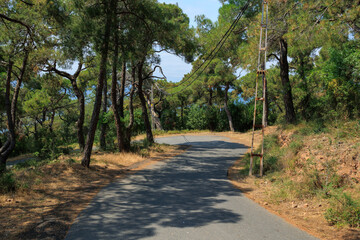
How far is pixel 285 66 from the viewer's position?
13.8 metres

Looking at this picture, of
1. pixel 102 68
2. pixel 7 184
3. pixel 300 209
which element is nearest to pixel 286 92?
pixel 300 209

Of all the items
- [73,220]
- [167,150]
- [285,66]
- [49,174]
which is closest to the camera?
[73,220]

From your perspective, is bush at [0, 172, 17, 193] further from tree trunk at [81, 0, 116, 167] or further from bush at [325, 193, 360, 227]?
bush at [325, 193, 360, 227]

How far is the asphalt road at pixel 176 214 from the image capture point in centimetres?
445

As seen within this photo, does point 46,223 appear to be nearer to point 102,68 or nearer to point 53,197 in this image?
point 53,197

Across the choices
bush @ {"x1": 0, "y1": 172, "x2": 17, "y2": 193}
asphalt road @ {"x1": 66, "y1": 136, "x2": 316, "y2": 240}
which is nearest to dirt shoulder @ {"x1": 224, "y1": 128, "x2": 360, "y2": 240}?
asphalt road @ {"x1": 66, "y1": 136, "x2": 316, "y2": 240}

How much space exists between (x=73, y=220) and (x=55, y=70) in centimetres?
1215

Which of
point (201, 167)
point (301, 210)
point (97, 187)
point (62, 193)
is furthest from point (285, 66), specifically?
point (62, 193)

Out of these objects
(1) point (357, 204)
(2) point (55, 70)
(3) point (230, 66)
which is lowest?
(1) point (357, 204)

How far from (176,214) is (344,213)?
321 centimetres

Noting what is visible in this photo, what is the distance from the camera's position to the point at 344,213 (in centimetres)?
473

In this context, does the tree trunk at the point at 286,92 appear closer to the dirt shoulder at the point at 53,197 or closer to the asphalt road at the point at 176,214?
the asphalt road at the point at 176,214

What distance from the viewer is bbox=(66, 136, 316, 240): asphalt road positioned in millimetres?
4445

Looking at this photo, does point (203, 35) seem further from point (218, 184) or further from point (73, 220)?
point (73, 220)
